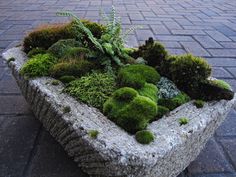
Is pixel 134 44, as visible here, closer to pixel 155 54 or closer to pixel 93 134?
pixel 155 54

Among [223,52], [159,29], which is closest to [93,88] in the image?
[223,52]

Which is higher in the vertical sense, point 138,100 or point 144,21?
point 138,100

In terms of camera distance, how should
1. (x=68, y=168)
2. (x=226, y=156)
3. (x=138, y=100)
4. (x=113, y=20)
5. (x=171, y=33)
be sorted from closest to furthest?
(x=138, y=100), (x=68, y=168), (x=226, y=156), (x=113, y=20), (x=171, y=33)

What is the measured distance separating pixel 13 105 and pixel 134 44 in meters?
1.95

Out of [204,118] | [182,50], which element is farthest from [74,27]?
[182,50]

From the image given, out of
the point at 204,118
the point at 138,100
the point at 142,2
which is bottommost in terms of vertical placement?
the point at 142,2

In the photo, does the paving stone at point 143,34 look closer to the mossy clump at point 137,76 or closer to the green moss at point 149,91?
the mossy clump at point 137,76

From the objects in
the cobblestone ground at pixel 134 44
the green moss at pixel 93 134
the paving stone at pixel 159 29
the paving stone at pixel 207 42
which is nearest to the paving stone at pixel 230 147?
the cobblestone ground at pixel 134 44

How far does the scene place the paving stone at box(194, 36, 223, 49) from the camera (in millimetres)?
4160

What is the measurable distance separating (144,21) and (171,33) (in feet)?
2.52

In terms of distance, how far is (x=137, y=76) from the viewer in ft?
6.03

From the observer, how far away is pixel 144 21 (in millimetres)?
5211

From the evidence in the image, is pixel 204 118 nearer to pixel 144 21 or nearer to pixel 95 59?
pixel 95 59

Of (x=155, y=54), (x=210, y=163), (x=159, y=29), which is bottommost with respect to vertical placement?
(x=159, y=29)
